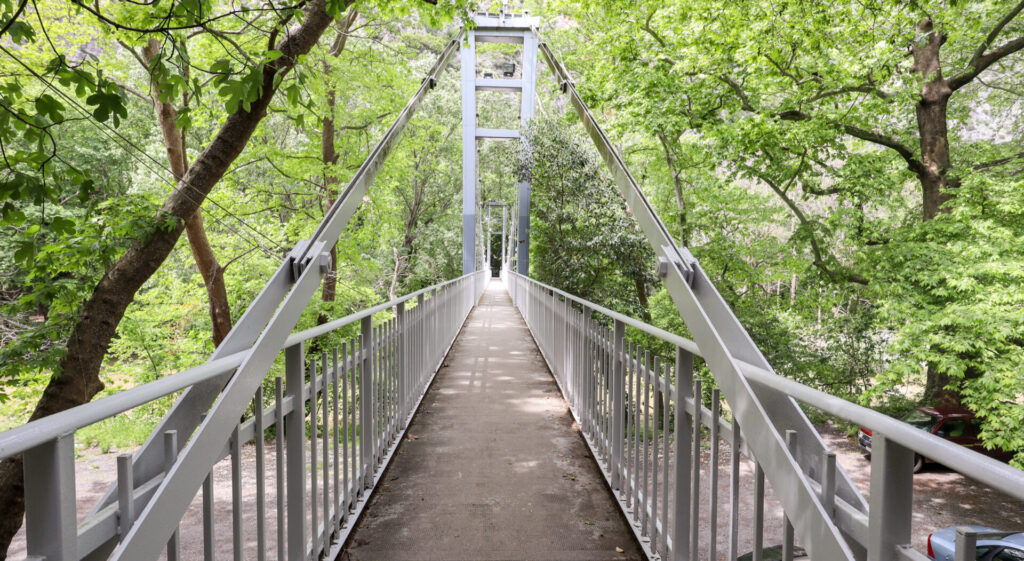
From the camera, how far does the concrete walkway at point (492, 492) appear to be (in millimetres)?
2645

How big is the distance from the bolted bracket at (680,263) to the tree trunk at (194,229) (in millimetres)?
6458

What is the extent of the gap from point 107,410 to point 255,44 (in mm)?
7983

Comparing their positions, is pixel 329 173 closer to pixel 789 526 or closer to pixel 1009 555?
pixel 1009 555

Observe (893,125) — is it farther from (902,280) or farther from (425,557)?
(425,557)

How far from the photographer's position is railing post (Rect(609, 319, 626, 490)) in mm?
3125

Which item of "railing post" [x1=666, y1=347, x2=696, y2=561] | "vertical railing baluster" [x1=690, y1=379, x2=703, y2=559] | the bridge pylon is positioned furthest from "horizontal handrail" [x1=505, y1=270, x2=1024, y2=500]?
the bridge pylon

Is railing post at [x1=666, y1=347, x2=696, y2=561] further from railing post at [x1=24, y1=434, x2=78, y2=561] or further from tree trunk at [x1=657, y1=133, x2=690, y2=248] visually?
tree trunk at [x1=657, y1=133, x2=690, y2=248]

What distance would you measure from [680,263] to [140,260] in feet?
13.2

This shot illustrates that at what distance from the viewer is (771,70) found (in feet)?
31.1

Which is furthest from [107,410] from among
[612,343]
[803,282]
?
[803,282]

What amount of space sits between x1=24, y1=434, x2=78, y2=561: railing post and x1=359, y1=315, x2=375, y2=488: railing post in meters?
2.07

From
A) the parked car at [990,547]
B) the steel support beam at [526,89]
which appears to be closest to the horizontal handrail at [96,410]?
the parked car at [990,547]

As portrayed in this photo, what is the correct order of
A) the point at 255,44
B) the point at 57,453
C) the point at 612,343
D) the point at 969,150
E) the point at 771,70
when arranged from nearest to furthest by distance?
1. the point at 57,453
2. the point at 612,343
3. the point at 255,44
4. the point at 771,70
5. the point at 969,150

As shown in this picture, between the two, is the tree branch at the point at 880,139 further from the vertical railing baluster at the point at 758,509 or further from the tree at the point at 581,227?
the vertical railing baluster at the point at 758,509
